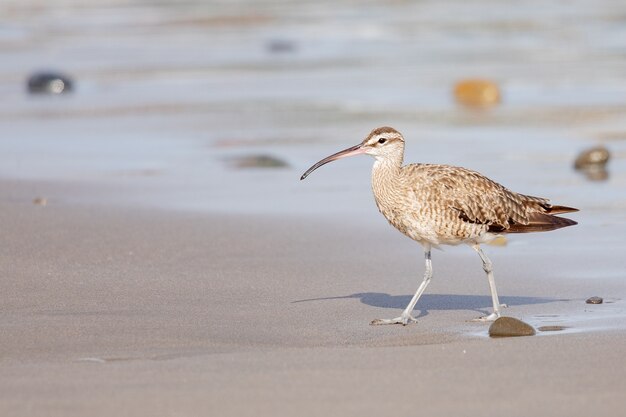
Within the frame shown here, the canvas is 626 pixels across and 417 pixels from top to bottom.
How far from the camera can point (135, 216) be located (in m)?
10.8

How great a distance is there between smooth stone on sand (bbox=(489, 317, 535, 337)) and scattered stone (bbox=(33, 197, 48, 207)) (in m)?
5.16

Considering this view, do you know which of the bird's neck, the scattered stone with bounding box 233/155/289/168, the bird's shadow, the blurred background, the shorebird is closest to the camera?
the shorebird

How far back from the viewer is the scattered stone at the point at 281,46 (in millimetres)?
23250

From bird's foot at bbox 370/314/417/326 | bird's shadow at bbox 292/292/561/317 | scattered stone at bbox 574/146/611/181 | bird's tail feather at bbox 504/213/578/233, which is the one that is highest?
bird's tail feather at bbox 504/213/578/233

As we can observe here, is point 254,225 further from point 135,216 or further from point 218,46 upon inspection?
point 218,46

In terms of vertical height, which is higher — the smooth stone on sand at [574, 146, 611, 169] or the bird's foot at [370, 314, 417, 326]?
the bird's foot at [370, 314, 417, 326]

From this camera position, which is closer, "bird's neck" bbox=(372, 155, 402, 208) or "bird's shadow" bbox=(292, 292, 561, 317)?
"bird's neck" bbox=(372, 155, 402, 208)

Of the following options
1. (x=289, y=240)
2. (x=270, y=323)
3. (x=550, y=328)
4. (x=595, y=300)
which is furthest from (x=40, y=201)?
(x=550, y=328)

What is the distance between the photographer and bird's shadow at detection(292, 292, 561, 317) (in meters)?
8.25

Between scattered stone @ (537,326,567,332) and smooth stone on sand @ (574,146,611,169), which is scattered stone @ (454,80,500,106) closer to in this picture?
smooth stone on sand @ (574,146,611,169)

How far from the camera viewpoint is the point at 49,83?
18734 mm

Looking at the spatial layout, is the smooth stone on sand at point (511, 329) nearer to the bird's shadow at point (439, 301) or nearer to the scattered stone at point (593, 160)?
the bird's shadow at point (439, 301)

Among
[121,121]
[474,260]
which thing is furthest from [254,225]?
[121,121]

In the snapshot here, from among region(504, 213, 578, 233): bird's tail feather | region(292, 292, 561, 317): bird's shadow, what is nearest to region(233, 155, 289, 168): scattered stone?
region(292, 292, 561, 317): bird's shadow
